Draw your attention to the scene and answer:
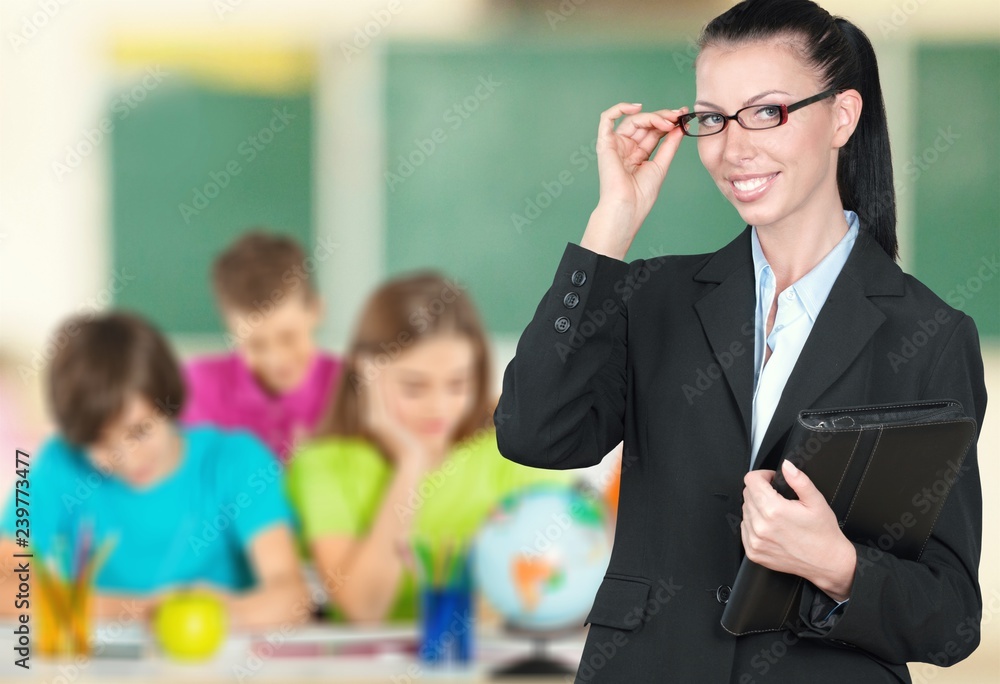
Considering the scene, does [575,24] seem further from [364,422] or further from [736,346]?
[736,346]

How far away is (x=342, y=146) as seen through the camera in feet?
12.5

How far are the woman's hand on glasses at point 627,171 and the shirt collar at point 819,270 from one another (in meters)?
0.13

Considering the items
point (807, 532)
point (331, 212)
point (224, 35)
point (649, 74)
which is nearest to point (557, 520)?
point (331, 212)

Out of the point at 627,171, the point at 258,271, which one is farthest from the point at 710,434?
the point at 258,271

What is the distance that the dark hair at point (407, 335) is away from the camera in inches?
140

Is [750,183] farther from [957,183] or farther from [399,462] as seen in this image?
[957,183]

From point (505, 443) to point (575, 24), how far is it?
3003 millimetres

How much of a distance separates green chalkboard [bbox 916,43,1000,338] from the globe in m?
1.65

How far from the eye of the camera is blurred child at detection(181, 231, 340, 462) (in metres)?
3.62

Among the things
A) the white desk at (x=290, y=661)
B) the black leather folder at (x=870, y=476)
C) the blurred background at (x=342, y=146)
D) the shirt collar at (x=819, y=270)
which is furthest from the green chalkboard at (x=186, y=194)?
the black leather folder at (x=870, y=476)

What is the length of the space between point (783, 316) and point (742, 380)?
0.11 m

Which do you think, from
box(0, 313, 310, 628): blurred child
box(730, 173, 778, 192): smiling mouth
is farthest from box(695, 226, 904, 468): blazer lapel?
box(0, 313, 310, 628): blurred child

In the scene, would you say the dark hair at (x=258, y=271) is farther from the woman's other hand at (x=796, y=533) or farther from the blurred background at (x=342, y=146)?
the woman's other hand at (x=796, y=533)

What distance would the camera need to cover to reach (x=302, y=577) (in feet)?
11.4
